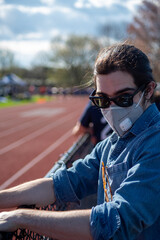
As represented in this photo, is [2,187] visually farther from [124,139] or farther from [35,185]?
[124,139]

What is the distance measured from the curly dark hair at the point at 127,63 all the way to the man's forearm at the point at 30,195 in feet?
2.47

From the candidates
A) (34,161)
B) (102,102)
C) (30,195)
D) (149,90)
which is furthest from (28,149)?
(149,90)

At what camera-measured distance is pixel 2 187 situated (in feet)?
18.8

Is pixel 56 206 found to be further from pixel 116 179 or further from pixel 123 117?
pixel 123 117

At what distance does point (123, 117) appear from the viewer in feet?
5.14

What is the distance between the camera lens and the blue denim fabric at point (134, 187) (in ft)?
3.94

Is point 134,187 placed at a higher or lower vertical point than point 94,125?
higher

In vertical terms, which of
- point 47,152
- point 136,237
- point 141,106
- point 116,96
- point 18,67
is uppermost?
point 18,67

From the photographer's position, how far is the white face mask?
1521mm

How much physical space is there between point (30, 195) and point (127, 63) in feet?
3.09

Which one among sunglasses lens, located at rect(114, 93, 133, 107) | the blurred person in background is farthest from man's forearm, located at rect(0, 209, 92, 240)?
the blurred person in background

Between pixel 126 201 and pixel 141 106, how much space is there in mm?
566

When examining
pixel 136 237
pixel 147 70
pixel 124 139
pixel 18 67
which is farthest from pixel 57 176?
pixel 18 67

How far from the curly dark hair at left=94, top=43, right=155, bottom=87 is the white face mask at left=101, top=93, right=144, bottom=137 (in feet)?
0.45
